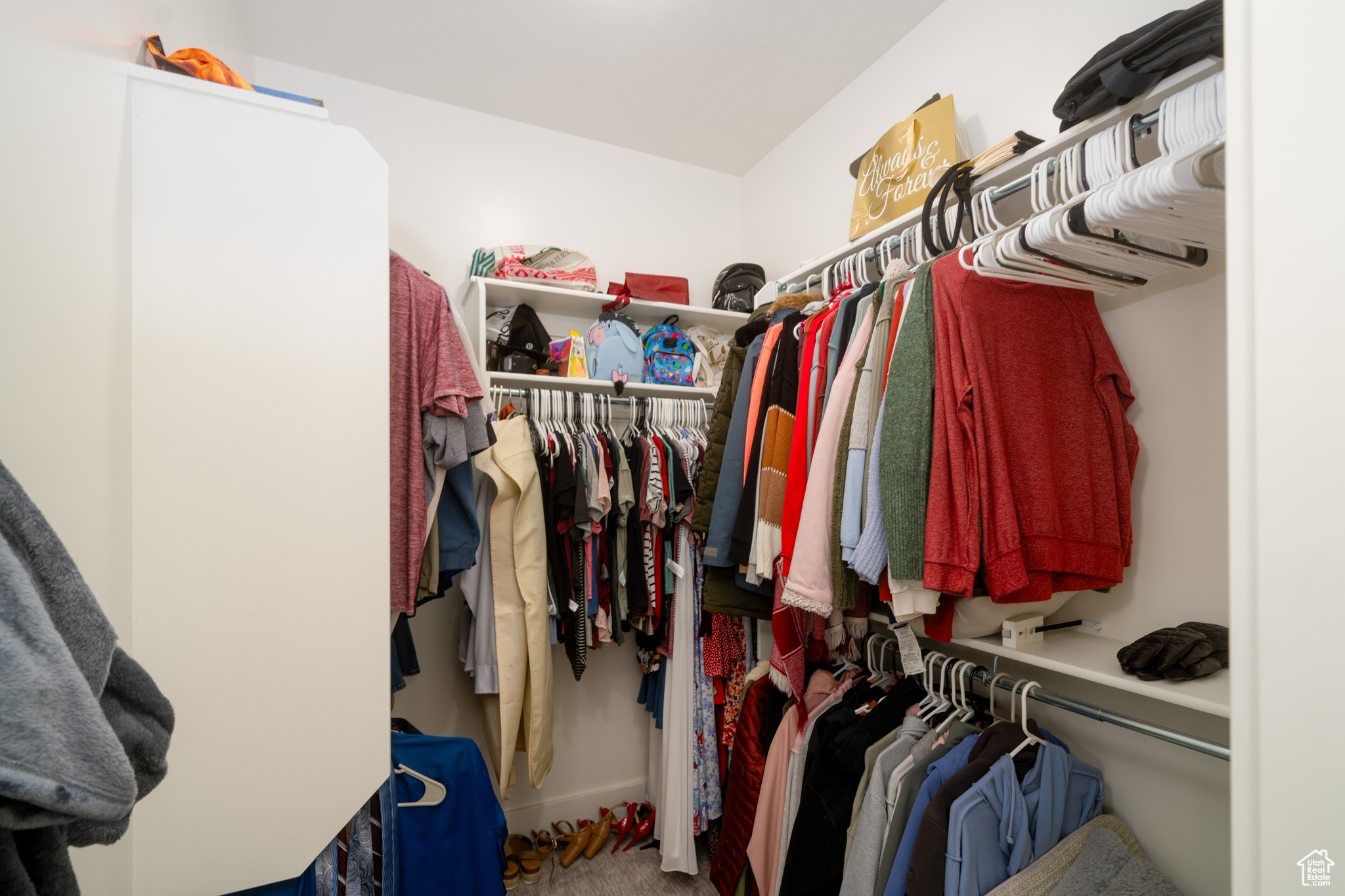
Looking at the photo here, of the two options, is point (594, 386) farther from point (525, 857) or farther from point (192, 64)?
point (525, 857)

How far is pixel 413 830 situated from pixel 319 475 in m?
0.88

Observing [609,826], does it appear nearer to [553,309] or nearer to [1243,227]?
[553,309]

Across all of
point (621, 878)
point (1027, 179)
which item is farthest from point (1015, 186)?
point (621, 878)

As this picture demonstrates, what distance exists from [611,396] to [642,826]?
1650 mm

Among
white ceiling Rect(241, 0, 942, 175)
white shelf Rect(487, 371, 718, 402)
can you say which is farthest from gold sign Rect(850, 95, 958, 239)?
white shelf Rect(487, 371, 718, 402)

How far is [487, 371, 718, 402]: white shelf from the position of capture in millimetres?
2104

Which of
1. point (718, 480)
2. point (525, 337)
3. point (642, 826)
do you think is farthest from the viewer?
point (642, 826)

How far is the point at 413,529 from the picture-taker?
1.39 metres

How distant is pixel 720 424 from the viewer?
173cm

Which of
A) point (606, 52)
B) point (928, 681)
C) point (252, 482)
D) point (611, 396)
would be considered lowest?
point (928, 681)

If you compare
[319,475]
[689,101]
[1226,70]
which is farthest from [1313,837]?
[689,101]

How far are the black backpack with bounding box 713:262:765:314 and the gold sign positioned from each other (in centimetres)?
82

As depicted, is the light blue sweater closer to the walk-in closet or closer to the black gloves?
the walk-in closet

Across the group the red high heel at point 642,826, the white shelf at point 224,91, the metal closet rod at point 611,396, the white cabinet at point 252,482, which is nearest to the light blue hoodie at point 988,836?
the white cabinet at point 252,482
